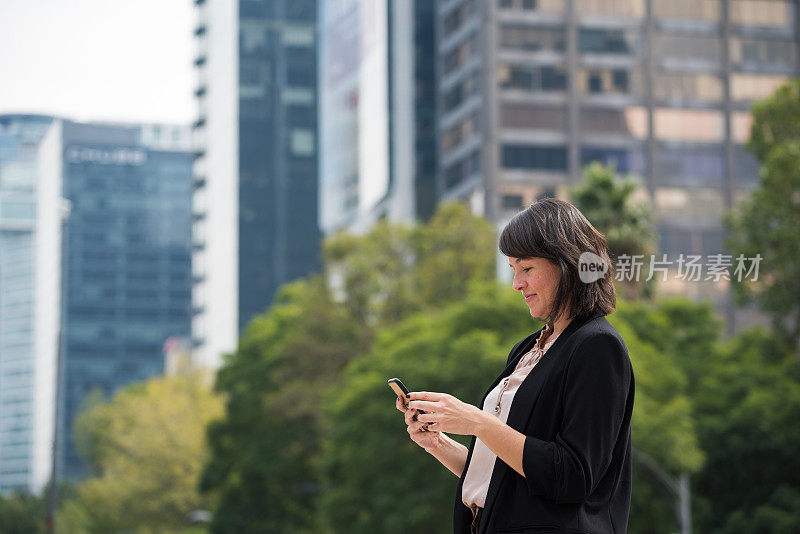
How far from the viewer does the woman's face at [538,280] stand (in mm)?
3641

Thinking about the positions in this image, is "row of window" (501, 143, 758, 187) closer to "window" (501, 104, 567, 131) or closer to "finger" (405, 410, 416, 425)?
"window" (501, 104, 567, 131)

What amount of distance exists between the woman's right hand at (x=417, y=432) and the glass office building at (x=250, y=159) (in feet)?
451

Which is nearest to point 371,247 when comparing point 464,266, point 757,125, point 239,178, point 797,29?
point 464,266

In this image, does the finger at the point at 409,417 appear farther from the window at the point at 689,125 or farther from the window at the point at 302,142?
the window at the point at 302,142

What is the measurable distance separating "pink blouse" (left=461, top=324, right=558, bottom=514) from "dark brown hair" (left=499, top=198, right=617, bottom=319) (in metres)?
0.15

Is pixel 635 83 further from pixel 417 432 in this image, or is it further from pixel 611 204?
pixel 417 432

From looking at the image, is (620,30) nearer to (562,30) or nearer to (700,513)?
(562,30)

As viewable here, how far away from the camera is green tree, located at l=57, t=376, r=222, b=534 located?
68.6 m

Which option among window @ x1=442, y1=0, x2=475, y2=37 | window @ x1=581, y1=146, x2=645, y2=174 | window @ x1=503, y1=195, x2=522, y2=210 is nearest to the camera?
window @ x1=503, y1=195, x2=522, y2=210

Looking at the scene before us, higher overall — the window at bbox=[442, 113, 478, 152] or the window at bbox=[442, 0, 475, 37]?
the window at bbox=[442, 0, 475, 37]

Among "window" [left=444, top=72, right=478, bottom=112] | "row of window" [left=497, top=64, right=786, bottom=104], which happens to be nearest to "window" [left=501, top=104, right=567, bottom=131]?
"row of window" [left=497, top=64, right=786, bottom=104]

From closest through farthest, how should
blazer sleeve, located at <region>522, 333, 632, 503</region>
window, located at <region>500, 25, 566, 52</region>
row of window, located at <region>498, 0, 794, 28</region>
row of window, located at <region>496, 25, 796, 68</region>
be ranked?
blazer sleeve, located at <region>522, 333, 632, 503</region>
window, located at <region>500, 25, 566, 52</region>
row of window, located at <region>496, 25, 796, 68</region>
row of window, located at <region>498, 0, 794, 28</region>

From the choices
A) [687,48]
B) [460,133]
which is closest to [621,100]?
[687,48]

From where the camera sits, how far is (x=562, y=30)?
86625 millimetres
